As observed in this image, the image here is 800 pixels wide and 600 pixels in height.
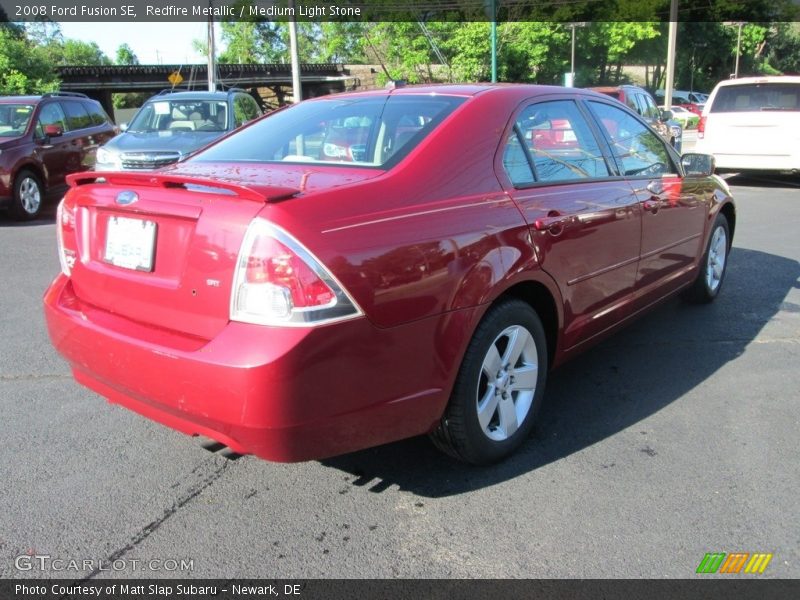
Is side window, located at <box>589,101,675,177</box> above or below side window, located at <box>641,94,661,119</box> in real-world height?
below

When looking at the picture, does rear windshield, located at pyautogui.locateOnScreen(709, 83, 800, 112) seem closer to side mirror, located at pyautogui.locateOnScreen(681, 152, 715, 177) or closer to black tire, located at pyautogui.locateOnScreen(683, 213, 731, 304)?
black tire, located at pyautogui.locateOnScreen(683, 213, 731, 304)

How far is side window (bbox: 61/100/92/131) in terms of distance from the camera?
11492 mm

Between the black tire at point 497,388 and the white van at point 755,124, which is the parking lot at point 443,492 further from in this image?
the white van at point 755,124

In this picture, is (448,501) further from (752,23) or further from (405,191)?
(752,23)

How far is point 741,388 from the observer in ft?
13.2

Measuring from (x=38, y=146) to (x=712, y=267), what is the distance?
30.8 feet

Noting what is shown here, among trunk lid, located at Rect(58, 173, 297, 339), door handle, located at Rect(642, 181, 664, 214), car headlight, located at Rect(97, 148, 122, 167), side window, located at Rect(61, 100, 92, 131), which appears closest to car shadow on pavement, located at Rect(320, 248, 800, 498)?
door handle, located at Rect(642, 181, 664, 214)

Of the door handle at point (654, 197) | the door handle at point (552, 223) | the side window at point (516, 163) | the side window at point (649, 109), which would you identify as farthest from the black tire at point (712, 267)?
the side window at point (649, 109)

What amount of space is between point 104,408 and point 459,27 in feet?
137

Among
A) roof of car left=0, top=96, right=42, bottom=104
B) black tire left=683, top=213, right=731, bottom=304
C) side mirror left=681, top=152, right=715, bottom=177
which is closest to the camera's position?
side mirror left=681, top=152, right=715, bottom=177

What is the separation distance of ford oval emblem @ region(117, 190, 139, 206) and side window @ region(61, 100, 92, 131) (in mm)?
9914

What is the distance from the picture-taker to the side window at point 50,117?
1054cm

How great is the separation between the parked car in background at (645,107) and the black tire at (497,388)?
1193cm

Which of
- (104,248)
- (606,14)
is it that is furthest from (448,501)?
(606,14)
